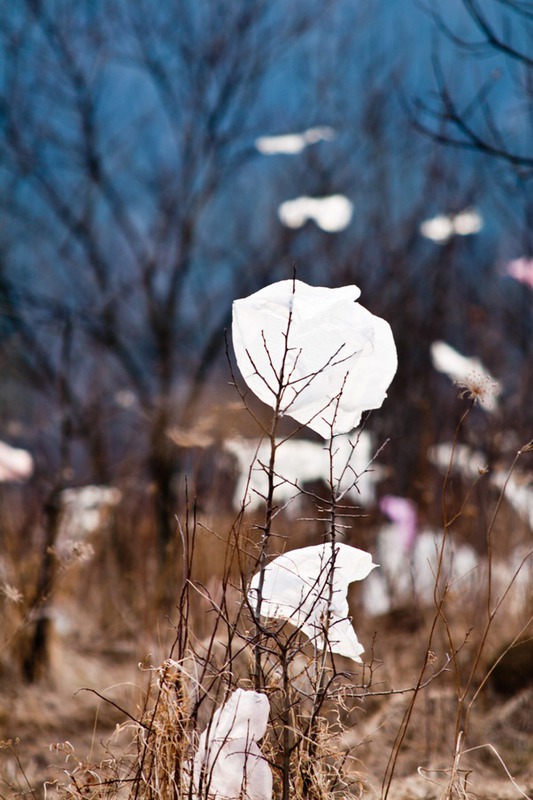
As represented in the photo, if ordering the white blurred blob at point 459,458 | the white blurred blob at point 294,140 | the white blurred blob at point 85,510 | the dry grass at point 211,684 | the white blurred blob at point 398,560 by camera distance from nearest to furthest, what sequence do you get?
the dry grass at point 211,684 → the white blurred blob at point 459,458 → the white blurred blob at point 85,510 → the white blurred blob at point 398,560 → the white blurred blob at point 294,140

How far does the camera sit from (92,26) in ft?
16.7

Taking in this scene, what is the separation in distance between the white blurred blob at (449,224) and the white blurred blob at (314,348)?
Answer: 448 centimetres

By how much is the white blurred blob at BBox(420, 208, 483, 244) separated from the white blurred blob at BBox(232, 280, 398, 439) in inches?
176

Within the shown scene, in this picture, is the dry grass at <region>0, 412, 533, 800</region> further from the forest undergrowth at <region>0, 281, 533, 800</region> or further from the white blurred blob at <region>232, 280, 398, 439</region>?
the white blurred blob at <region>232, 280, 398, 439</region>

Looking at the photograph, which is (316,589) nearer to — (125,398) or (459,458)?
(459,458)

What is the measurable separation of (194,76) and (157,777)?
4.78 meters

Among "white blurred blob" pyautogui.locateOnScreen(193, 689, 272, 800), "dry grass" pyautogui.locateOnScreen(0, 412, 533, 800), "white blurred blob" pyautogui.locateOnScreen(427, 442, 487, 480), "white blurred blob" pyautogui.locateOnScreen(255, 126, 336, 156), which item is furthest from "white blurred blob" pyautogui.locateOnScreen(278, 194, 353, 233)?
"white blurred blob" pyautogui.locateOnScreen(193, 689, 272, 800)

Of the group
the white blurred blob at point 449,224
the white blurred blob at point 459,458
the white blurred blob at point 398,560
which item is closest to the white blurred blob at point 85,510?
the white blurred blob at point 398,560

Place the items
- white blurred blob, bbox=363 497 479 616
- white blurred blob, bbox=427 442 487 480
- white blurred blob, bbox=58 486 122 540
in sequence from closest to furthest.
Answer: white blurred blob, bbox=427 442 487 480, white blurred blob, bbox=58 486 122 540, white blurred blob, bbox=363 497 479 616

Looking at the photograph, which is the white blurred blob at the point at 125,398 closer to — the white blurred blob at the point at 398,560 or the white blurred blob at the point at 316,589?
the white blurred blob at the point at 398,560

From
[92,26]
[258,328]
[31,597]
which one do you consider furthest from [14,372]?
[258,328]

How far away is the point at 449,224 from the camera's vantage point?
559 centimetres

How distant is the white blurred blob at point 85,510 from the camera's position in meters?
3.85

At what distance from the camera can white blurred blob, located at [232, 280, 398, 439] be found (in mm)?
1269
